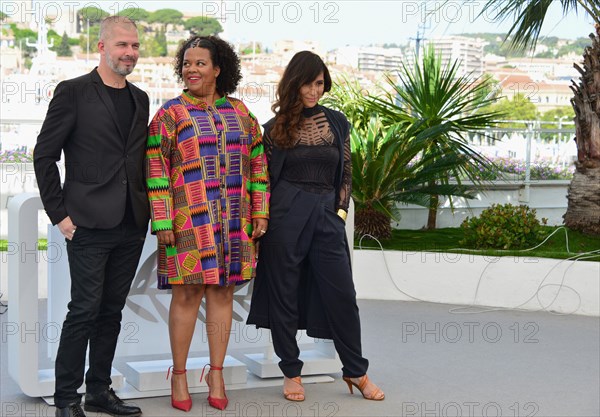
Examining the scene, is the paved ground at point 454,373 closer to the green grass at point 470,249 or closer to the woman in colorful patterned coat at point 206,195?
the woman in colorful patterned coat at point 206,195

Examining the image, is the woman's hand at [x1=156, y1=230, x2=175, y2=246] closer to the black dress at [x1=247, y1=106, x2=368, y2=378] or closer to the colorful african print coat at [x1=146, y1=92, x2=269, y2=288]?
the colorful african print coat at [x1=146, y1=92, x2=269, y2=288]

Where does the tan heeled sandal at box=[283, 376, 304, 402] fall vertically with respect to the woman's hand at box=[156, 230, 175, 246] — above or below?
below

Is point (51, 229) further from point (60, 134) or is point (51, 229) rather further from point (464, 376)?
point (464, 376)

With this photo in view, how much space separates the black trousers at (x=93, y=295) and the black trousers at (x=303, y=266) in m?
0.68

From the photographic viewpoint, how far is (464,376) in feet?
16.6

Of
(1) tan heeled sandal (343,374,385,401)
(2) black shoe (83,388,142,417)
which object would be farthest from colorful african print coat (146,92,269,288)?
(1) tan heeled sandal (343,374,385,401)

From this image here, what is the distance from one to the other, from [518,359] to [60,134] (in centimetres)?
301

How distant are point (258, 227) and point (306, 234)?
0.25 meters

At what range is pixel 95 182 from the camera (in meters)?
3.83

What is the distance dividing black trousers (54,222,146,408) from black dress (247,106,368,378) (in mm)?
695

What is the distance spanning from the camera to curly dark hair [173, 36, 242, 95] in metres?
4.17

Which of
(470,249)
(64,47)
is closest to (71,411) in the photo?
(470,249)

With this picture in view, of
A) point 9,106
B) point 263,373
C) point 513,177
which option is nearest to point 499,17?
point 513,177

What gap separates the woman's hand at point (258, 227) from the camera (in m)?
4.28
